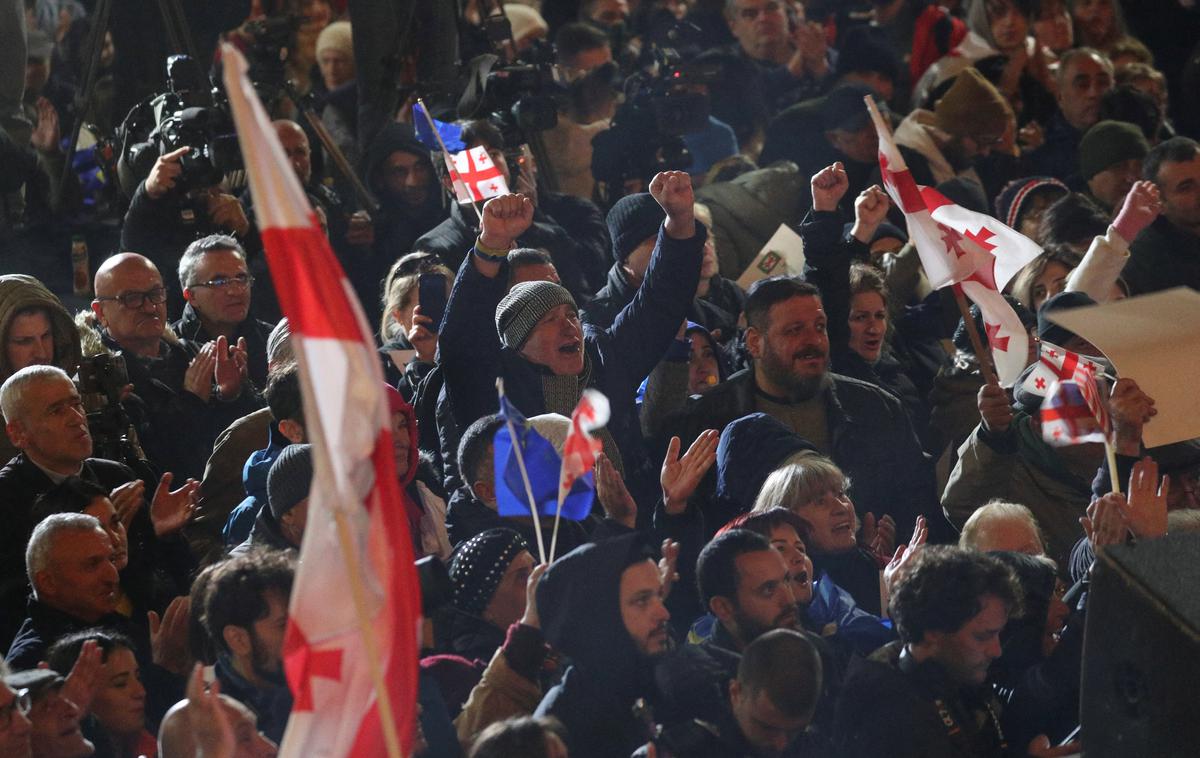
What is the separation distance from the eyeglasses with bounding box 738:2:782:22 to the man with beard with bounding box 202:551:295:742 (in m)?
5.71

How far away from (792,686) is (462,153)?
3.10 m

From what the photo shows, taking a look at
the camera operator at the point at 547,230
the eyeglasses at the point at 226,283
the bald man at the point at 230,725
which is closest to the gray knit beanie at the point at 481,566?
the bald man at the point at 230,725

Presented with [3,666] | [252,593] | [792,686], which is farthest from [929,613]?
[3,666]

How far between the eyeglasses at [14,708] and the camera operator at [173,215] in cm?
287

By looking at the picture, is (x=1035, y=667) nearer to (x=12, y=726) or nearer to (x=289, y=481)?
(x=289, y=481)

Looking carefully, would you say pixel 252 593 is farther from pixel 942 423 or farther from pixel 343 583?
pixel 942 423

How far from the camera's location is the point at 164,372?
20.2 feet

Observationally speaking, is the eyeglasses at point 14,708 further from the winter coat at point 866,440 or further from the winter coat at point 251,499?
the winter coat at point 866,440

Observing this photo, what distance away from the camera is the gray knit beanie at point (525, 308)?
18.1ft

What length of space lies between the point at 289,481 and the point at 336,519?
6.24ft

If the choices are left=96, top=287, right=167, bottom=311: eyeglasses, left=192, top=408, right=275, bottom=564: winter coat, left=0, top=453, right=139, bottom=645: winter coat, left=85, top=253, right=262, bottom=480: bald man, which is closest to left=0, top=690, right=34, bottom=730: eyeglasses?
left=0, top=453, right=139, bottom=645: winter coat

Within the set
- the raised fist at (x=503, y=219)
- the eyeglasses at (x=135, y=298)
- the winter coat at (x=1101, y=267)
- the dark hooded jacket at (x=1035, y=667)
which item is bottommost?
the dark hooded jacket at (x=1035, y=667)

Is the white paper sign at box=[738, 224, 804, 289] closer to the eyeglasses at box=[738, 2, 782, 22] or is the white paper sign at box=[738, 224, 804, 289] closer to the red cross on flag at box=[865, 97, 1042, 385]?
the red cross on flag at box=[865, 97, 1042, 385]

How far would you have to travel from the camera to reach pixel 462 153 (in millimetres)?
6891
